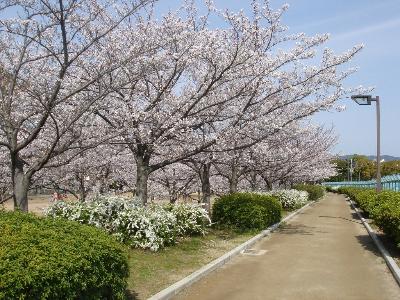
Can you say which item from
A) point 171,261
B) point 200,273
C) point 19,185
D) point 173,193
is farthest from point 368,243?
point 173,193

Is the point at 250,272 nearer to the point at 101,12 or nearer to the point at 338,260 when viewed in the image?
the point at 338,260

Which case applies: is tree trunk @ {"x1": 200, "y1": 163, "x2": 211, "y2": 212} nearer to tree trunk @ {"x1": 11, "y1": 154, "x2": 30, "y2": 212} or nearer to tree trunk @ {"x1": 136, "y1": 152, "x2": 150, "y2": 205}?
tree trunk @ {"x1": 136, "y1": 152, "x2": 150, "y2": 205}

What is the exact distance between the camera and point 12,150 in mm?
8727

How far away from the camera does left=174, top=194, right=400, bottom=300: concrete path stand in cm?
764

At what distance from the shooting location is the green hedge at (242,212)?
1586 cm

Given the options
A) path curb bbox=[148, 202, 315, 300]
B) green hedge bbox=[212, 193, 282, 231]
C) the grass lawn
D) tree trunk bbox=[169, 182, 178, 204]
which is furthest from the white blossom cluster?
tree trunk bbox=[169, 182, 178, 204]

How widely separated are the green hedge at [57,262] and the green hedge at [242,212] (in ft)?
34.1

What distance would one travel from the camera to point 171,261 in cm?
962

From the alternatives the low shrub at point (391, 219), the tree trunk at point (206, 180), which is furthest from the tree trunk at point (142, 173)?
the low shrub at point (391, 219)

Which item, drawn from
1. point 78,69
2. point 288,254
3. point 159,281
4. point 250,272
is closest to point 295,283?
point 250,272

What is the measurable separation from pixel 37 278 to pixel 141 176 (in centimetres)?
806

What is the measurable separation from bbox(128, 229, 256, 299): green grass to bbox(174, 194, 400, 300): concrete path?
506mm

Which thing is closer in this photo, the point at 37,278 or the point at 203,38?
the point at 37,278

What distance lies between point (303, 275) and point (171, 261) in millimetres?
2786
